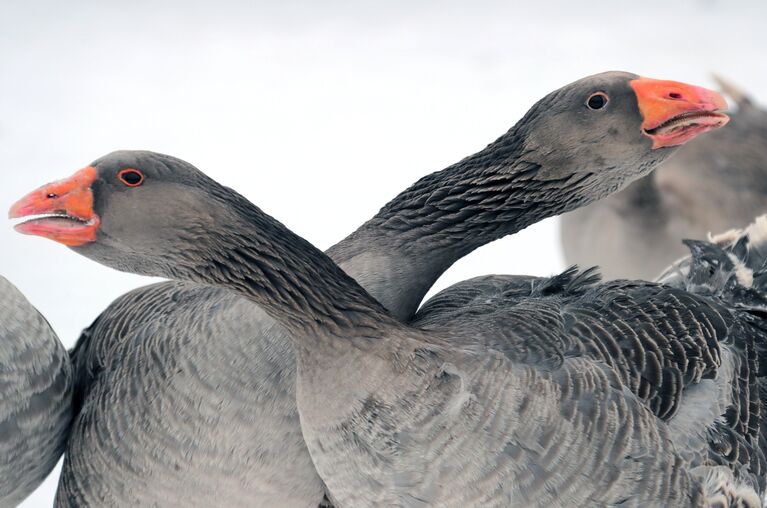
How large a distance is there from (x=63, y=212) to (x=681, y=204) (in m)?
4.13

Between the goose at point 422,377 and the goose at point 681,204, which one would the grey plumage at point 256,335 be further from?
the goose at point 681,204

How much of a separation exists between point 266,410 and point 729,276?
1.64 meters

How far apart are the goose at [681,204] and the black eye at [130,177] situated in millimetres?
3682

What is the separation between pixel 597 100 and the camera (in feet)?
9.09

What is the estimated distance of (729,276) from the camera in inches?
125

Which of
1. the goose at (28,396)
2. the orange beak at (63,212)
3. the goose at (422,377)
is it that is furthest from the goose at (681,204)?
the orange beak at (63,212)

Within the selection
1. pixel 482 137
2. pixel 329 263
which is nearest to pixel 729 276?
pixel 329 263

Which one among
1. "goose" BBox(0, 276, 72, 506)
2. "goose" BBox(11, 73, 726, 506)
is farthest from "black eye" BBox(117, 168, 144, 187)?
"goose" BBox(0, 276, 72, 506)

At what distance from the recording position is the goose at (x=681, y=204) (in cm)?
550

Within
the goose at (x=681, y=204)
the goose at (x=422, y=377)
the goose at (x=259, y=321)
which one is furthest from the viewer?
the goose at (x=681, y=204)

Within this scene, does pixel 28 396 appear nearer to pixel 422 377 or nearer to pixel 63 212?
pixel 63 212

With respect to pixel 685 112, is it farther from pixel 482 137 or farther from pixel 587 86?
pixel 482 137

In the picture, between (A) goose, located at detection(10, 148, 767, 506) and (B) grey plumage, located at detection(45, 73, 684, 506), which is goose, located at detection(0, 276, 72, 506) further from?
(A) goose, located at detection(10, 148, 767, 506)

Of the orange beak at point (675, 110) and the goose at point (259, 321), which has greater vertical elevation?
the orange beak at point (675, 110)
